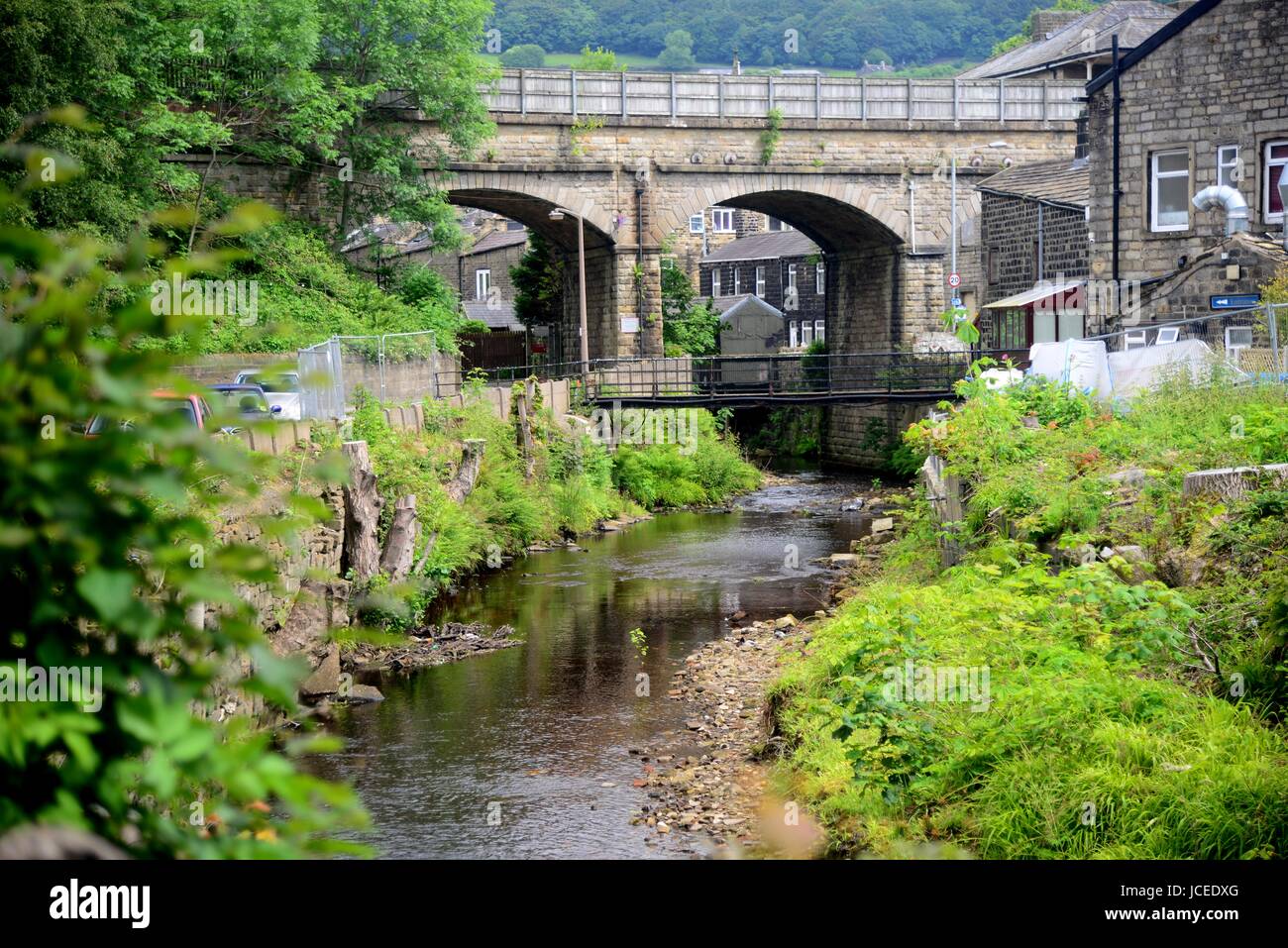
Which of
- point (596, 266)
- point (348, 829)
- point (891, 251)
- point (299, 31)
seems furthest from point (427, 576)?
point (891, 251)

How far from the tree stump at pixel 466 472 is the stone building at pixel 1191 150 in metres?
13.1

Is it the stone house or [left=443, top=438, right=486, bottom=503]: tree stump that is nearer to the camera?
[left=443, top=438, right=486, bottom=503]: tree stump

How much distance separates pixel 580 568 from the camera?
24.7 meters

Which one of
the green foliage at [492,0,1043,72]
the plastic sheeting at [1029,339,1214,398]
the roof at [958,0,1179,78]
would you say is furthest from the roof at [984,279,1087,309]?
the green foliage at [492,0,1043,72]

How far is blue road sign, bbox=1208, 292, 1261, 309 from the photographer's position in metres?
23.8

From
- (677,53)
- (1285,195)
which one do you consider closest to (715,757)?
(1285,195)

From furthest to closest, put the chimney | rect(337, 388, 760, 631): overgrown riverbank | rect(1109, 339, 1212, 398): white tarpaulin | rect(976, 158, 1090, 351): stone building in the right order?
the chimney < rect(976, 158, 1090, 351): stone building < rect(337, 388, 760, 631): overgrown riverbank < rect(1109, 339, 1212, 398): white tarpaulin

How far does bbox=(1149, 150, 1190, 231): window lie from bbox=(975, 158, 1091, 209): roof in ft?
A: 22.4

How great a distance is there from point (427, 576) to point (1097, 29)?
39194mm

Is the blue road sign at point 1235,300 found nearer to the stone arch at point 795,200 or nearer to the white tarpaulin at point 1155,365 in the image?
the white tarpaulin at point 1155,365

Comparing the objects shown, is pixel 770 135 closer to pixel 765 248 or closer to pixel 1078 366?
pixel 1078 366

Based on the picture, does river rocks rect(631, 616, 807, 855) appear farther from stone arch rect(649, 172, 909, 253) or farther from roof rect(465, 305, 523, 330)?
roof rect(465, 305, 523, 330)
